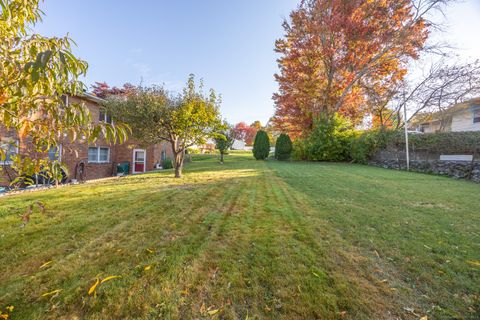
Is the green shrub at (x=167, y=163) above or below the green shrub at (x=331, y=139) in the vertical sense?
below

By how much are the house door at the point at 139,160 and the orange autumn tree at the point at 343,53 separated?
14.5m

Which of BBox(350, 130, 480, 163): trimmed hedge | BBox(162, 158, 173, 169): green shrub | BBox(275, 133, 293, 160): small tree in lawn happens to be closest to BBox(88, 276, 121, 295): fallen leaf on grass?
BBox(162, 158, 173, 169): green shrub

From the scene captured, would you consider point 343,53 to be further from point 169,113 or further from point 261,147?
point 169,113

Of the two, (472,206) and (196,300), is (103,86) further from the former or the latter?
(472,206)

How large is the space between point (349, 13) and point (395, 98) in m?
8.59

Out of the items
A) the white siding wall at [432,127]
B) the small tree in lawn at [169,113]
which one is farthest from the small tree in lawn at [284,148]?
the white siding wall at [432,127]

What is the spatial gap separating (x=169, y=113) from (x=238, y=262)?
7.00m

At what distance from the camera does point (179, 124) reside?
26.3 ft

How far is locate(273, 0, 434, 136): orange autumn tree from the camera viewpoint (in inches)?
583

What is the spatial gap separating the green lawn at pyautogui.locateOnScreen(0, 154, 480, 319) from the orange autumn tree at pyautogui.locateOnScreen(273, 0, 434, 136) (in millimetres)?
16390

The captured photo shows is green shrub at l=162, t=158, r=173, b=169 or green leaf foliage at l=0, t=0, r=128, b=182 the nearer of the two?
green leaf foliage at l=0, t=0, r=128, b=182

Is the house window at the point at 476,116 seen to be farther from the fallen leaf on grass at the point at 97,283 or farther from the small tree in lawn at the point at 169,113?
the fallen leaf on grass at the point at 97,283

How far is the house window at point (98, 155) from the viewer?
1221cm

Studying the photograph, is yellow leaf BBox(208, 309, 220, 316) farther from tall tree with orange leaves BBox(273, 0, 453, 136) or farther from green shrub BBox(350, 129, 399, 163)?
tall tree with orange leaves BBox(273, 0, 453, 136)
